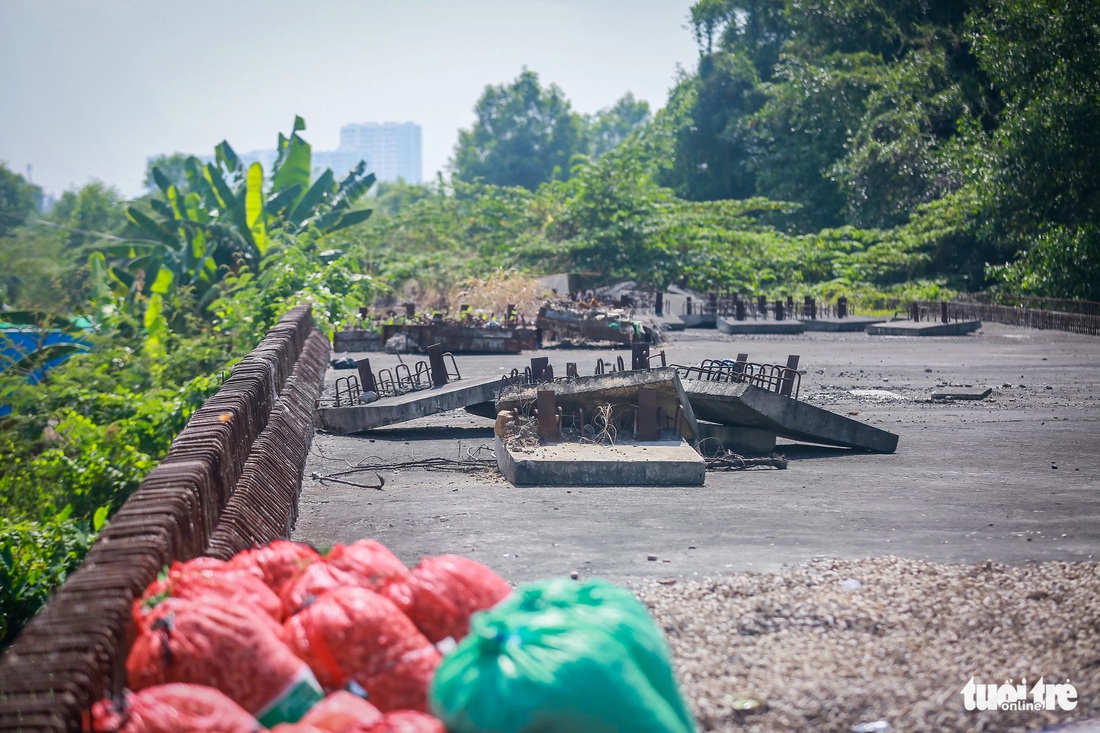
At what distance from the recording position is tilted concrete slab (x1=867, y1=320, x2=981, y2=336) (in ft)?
81.9

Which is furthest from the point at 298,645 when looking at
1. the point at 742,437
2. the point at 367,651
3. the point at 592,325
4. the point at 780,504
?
the point at 592,325

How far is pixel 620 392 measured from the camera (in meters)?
10.4

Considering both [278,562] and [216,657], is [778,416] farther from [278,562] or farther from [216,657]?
[216,657]

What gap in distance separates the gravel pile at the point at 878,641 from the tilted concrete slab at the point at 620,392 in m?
3.96

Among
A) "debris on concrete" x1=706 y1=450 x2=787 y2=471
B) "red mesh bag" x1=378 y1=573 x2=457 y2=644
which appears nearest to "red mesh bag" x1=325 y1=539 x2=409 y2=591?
"red mesh bag" x1=378 y1=573 x2=457 y2=644

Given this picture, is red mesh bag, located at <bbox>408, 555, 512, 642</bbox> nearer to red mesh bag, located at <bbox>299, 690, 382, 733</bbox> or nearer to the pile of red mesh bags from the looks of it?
the pile of red mesh bags

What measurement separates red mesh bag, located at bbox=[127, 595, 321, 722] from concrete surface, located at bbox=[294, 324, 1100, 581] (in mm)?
2921

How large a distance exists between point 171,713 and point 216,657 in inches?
13.6

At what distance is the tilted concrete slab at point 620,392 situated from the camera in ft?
33.3

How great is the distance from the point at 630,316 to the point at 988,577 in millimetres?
18260

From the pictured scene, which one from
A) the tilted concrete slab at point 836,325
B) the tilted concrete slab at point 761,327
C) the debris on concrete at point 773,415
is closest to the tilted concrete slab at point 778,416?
the debris on concrete at point 773,415

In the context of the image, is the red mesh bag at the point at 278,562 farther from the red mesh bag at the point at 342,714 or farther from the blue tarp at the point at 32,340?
the blue tarp at the point at 32,340

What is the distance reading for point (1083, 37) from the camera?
3119 cm

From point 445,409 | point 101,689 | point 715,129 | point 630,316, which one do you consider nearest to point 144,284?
point 630,316
